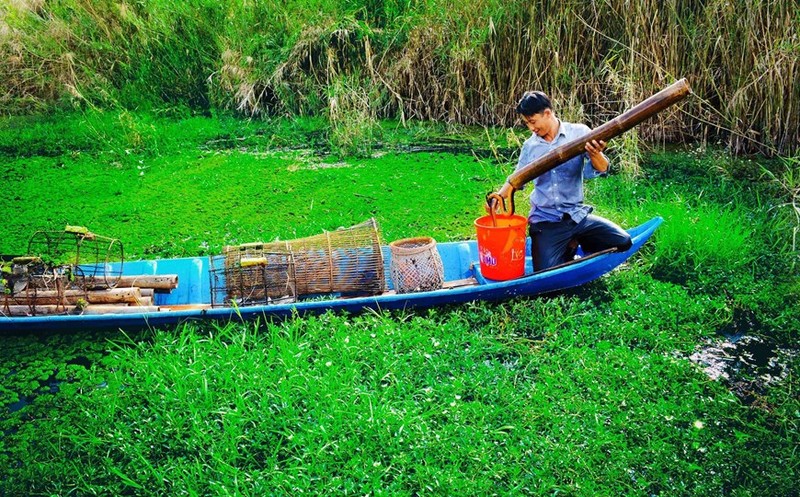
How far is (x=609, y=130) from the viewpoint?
Answer: 358cm

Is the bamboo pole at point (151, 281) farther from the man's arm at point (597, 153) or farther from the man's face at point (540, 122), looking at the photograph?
the man's arm at point (597, 153)

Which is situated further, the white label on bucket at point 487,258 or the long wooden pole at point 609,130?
the white label on bucket at point 487,258

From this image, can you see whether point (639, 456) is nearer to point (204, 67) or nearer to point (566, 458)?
point (566, 458)

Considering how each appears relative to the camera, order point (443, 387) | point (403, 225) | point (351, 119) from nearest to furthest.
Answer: point (443, 387) → point (403, 225) → point (351, 119)

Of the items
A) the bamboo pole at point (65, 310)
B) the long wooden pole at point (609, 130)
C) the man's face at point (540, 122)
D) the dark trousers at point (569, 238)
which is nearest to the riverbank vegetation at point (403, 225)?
the bamboo pole at point (65, 310)

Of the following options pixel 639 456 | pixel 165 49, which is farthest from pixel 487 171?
pixel 165 49

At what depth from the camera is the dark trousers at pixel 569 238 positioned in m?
3.98

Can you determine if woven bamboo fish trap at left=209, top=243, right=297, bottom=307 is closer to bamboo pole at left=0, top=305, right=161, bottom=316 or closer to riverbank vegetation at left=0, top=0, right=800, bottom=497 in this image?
riverbank vegetation at left=0, top=0, right=800, bottom=497

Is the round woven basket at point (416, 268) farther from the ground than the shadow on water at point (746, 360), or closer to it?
farther from the ground

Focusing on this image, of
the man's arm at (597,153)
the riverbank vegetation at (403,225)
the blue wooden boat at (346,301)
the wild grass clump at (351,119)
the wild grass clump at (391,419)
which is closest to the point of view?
the wild grass clump at (391,419)

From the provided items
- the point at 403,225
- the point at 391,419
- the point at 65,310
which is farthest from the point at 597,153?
the point at 65,310

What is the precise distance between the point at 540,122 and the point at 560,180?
0.36 meters

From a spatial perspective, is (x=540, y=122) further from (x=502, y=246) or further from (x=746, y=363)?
(x=746, y=363)

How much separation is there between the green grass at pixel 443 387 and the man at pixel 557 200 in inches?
12.6
